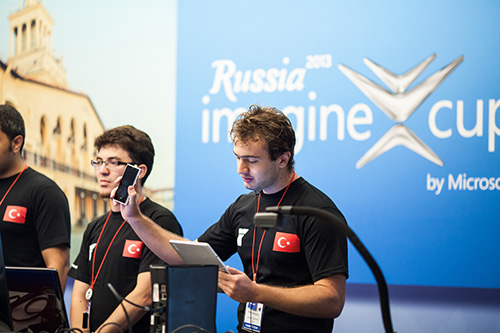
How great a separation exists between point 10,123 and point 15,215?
46 cm

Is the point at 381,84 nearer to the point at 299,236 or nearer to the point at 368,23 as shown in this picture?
the point at 368,23

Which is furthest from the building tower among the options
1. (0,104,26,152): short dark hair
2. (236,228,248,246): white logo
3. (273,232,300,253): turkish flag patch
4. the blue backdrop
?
(273,232,300,253): turkish flag patch

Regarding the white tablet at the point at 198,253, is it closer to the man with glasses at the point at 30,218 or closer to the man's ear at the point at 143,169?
the man's ear at the point at 143,169

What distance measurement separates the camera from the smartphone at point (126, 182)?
7.17 feet

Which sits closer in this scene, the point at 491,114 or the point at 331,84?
the point at 491,114

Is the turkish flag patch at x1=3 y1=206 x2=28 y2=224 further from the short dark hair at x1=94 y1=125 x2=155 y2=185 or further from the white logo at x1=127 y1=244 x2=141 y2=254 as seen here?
the white logo at x1=127 y1=244 x2=141 y2=254

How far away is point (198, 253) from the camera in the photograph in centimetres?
186

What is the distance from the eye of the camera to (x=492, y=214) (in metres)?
3.34

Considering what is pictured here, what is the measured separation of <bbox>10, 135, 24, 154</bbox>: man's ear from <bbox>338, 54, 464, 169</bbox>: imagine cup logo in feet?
6.55

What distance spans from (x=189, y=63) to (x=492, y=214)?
2.24 m

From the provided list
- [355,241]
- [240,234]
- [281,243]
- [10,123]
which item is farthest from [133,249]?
[355,241]

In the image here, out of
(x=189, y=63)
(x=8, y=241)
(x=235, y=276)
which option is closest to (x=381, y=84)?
(x=189, y=63)

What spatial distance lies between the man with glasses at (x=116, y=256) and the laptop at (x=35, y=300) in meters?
0.34

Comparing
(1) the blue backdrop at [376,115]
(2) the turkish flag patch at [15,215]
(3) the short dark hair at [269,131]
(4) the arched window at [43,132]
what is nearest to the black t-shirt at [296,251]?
(3) the short dark hair at [269,131]
